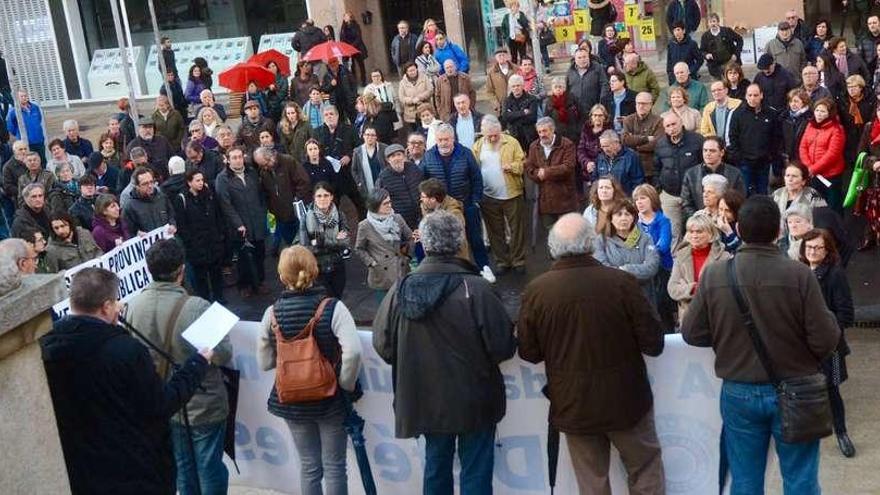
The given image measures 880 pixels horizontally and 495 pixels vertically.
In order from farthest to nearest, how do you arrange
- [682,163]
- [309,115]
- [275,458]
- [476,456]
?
[309,115]
[682,163]
[275,458]
[476,456]

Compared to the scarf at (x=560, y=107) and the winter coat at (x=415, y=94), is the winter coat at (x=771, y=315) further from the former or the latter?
the winter coat at (x=415, y=94)

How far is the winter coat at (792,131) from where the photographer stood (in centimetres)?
1123

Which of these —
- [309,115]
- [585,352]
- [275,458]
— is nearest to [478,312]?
[585,352]

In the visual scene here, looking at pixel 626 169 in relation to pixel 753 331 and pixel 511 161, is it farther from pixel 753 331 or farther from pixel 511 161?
pixel 753 331

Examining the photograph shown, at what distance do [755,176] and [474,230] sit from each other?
8.90 feet

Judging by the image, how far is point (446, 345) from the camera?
19.4 feet

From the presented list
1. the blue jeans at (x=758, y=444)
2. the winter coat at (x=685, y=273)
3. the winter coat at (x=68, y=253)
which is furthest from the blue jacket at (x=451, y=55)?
the blue jeans at (x=758, y=444)

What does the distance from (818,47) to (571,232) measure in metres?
11.3

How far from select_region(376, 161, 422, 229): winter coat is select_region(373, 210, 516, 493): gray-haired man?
4.64m

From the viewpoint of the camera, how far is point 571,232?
18.8 ft

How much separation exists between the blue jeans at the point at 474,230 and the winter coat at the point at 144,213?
2.61 m

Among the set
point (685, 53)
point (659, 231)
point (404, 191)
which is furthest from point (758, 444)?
point (685, 53)

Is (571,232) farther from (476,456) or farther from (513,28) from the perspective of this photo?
(513,28)

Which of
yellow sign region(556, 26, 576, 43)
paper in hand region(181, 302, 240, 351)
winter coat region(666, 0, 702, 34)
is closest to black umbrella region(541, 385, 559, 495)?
paper in hand region(181, 302, 240, 351)
